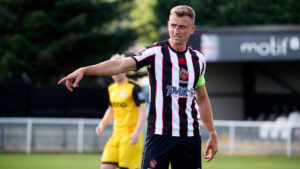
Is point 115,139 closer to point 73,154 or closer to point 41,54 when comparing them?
point 73,154

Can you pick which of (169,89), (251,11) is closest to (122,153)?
(169,89)

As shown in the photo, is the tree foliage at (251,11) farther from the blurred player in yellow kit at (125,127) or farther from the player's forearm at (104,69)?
the player's forearm at (104,69)

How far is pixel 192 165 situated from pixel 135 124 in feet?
10.1

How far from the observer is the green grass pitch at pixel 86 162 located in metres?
12.8

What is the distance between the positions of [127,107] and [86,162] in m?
6.09

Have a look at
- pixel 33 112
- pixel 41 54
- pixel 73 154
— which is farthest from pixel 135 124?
pixel 41 54

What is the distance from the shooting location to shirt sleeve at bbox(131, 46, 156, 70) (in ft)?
16.0

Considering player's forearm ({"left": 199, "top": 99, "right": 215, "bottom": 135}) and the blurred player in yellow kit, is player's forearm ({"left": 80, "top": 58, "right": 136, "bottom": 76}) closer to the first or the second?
player's forearm ({"left": 199, "top": 99, "right": 215, "bottom": 135})

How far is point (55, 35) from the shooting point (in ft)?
82.9

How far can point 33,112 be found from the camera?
17.4 meters

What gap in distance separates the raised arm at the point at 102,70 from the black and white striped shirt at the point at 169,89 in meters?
0.21

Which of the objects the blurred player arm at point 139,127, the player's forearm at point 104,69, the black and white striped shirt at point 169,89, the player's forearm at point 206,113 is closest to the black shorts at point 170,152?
the black and white striped shirt at point 169,89

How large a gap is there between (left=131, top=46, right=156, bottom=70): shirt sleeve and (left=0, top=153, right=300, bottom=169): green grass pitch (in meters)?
7.74

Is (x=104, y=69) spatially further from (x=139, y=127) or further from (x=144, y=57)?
(x=139, y=127)
